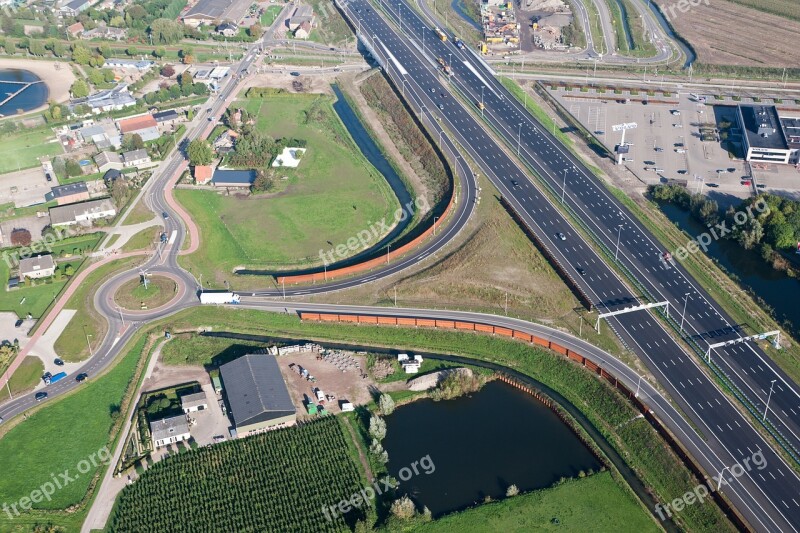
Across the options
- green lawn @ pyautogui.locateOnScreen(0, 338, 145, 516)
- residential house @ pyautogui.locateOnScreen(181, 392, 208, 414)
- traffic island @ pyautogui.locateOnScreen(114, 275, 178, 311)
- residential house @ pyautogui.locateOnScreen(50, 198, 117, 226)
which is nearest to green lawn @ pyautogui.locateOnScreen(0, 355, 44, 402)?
green lawn @ pyautogui.locateOnScreen(0, 338, 145, 516)

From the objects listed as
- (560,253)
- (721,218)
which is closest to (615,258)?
(560,253)

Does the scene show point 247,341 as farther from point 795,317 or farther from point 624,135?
point 624,135

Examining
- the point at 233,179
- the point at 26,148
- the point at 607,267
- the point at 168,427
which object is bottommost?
the point at 607,267

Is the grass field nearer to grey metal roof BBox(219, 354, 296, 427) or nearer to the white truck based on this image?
the white truck

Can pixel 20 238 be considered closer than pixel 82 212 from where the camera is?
Yes

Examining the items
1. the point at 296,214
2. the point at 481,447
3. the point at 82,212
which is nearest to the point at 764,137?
the point at 296,214

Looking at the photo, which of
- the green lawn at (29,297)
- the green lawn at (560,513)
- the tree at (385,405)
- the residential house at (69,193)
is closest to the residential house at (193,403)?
the tree at (385,405)

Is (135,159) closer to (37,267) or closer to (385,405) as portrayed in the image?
(37,267)
